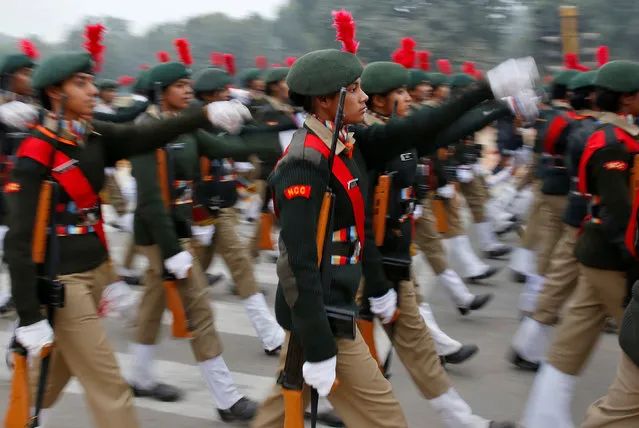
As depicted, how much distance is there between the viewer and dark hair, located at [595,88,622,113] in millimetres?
4457

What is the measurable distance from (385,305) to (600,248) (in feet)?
3.82

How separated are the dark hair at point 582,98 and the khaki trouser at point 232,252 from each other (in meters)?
2.93

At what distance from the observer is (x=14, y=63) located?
268 inches

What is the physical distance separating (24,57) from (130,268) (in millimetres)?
2403

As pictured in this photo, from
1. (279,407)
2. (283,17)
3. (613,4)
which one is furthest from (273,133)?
(283,17)

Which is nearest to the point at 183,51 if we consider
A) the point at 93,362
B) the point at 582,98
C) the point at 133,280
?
the point at 133,280

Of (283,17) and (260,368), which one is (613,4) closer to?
(283,17)

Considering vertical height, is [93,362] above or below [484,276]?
above

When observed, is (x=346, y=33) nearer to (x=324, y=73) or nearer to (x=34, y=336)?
(x=324, y=73)

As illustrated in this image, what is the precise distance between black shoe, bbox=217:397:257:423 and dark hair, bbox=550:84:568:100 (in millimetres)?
4597

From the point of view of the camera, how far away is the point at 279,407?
342cm

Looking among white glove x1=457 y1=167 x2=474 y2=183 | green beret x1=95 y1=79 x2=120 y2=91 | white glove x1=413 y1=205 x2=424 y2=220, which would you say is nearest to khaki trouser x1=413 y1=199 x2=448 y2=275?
white glove x1=413 y1=205 x2=424 y2=220

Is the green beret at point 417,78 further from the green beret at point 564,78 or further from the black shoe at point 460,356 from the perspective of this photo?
the black shoe at point 460,356

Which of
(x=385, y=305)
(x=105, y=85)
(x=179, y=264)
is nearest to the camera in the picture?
(x=385, y=305)
